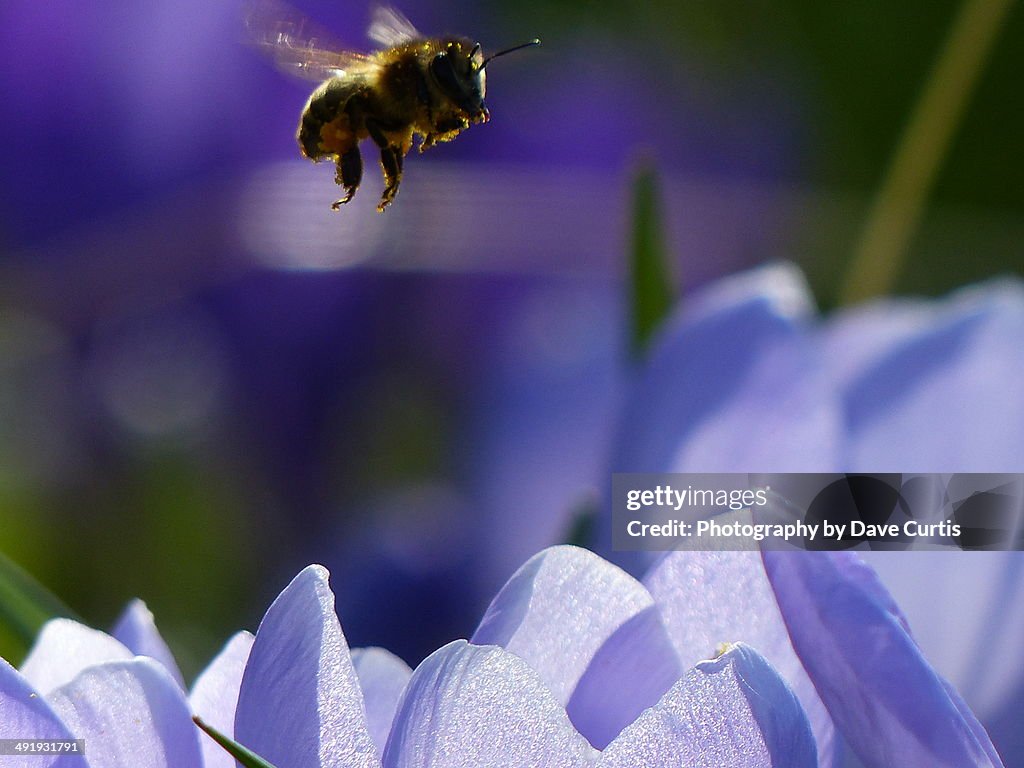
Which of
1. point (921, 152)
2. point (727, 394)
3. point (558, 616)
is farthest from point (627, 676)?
point (921, 152)

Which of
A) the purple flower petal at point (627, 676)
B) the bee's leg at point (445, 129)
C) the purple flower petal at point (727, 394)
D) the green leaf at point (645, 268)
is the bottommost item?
the purple flower petal at point (627, 676)

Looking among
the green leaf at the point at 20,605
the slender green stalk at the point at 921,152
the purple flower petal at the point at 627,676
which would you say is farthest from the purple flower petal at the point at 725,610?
the slender green stalk at the point at 921,152

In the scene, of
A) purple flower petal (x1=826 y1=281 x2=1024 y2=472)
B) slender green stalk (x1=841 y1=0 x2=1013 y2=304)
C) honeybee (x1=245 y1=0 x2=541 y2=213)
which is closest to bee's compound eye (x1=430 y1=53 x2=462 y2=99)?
honeybee (x1=245 y1=0 x2=541 y2=213)

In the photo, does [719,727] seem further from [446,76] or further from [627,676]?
[446,76]

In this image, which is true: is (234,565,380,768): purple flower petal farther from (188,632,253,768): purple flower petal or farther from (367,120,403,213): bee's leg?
(367,120,403,213): bee's leg

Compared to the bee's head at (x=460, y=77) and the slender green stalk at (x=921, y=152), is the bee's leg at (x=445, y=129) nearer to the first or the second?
the bee's head at (x=460, y=77)

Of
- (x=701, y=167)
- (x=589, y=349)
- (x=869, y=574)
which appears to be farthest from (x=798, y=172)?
(x=869, y=574)

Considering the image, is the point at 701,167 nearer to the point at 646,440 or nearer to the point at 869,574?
the point at 646,440
